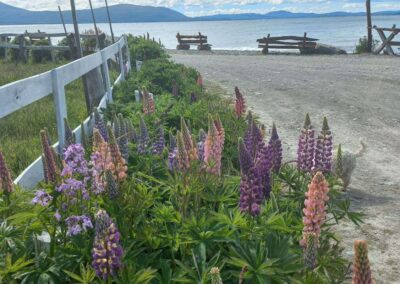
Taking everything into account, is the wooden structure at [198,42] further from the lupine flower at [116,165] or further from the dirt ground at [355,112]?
the lupine flower at [116,165]

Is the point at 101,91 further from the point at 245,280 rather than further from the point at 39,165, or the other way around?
the point at 245,280

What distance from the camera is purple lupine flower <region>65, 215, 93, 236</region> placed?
9.48ft

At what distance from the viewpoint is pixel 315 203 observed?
3.03 meters

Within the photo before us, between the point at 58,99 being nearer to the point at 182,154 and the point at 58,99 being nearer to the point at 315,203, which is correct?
the point at 182,154

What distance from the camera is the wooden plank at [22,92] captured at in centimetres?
463

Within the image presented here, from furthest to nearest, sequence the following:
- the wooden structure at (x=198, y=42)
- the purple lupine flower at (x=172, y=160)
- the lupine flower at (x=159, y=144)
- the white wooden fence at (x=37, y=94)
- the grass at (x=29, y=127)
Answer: the wooden structure at (x=198, y=42)
the grass at (x=29, y=127)
the lupine flower at (x=159, y=144)
the white wooden fence at (x=37, y=94)
the purple lupine flower at (x=172, y=160)

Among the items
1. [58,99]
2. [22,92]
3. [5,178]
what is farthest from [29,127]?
[5,178]

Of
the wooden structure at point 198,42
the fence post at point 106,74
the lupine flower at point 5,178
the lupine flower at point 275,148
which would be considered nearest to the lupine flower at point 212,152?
the lupine flower at point 275,148

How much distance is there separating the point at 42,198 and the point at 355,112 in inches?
423

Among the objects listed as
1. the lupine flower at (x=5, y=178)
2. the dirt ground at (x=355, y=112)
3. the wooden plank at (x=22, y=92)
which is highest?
the wooden plank at (x=22, y=92)

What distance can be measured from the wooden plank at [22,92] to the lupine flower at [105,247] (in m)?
2.50

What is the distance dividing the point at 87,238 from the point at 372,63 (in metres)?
24.1

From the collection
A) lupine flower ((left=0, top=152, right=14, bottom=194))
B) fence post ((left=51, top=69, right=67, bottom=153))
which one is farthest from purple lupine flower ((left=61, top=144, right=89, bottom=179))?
fence post ((left=51, top=69, right=67, bottom=153))

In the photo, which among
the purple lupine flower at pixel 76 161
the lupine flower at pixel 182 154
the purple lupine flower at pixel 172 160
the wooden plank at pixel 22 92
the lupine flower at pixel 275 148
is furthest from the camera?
the wooden plank at pixel 22 92
